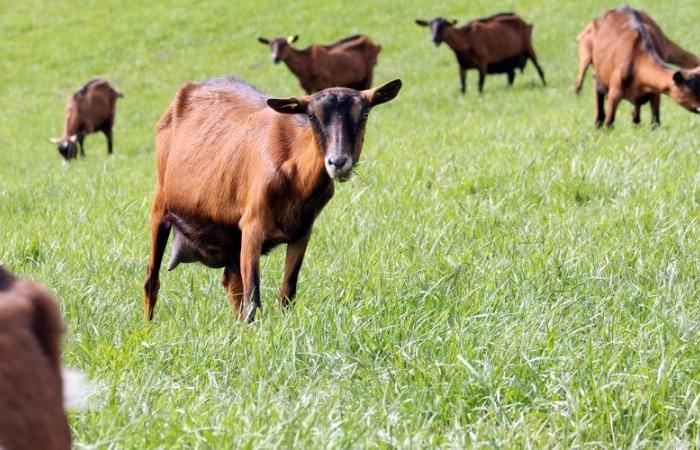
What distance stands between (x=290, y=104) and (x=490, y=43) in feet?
56.0

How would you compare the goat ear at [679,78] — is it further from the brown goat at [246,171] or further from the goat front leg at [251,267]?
the goat front leg at [251,267]

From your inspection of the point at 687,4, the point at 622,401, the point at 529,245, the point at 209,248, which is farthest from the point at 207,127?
the point at 687,4

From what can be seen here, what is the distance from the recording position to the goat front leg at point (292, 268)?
213 inches

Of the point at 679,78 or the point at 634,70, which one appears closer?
the point at 679,78

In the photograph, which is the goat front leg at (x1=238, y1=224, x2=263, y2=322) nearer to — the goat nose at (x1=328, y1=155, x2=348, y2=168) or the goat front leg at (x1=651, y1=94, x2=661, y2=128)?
the goat nose at (x1=328, y1=155, x2=348, y2=168)

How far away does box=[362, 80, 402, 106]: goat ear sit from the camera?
531 cm

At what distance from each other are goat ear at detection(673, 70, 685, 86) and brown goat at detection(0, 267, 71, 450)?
9405 millimetres

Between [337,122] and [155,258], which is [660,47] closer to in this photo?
[155,258]

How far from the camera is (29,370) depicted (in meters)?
2.04

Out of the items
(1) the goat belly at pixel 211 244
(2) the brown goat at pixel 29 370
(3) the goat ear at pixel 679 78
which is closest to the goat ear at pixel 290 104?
(1) the goat belly at pixel 211 244

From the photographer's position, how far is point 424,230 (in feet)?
21.4

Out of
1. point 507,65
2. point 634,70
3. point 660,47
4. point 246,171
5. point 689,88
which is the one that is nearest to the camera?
point 246,171

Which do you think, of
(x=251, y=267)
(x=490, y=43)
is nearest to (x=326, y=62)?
(x=490, y=43)

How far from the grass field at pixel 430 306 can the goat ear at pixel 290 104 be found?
0.91 meters
